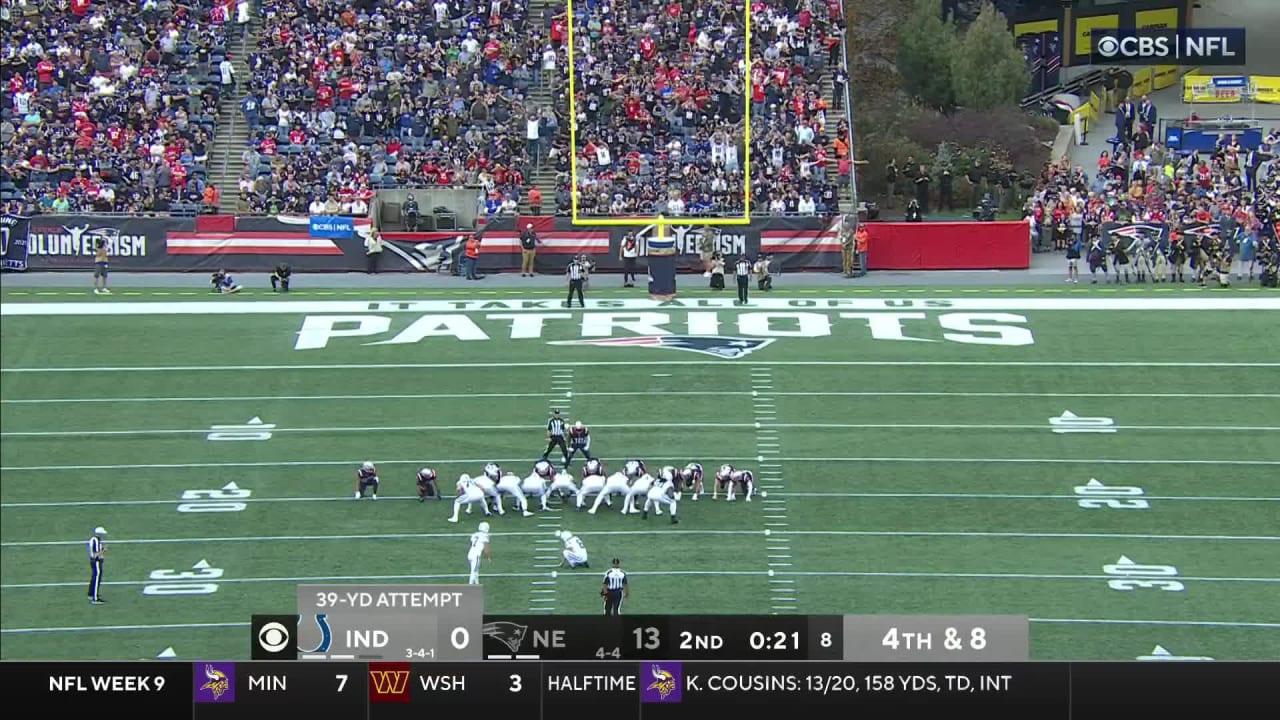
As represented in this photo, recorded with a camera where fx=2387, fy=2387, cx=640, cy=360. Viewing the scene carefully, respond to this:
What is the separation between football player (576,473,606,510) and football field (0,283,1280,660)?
0.38 metres


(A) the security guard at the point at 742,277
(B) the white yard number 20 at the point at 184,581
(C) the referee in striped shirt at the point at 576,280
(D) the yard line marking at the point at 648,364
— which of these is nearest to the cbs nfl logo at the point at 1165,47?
(A) the security guard at the point at 742,277

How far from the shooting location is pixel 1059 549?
27.0 m

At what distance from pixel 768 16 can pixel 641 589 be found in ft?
63.1

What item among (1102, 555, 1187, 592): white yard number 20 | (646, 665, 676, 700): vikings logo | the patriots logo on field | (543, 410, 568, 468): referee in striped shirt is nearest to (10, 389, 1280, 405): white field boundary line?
the patriots logo on field

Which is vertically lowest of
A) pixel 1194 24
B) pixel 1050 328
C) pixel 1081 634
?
pixel 1081 634

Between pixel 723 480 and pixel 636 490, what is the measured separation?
1144 millimetres

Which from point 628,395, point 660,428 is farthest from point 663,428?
point 628,395

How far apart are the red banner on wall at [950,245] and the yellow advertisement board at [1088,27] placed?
1085 centimetres

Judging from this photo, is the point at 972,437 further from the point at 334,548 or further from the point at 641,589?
the point at 334,548

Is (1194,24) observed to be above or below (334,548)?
above

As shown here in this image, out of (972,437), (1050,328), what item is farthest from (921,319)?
(972,437)

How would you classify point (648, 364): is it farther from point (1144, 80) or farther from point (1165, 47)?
point (1165, 47)

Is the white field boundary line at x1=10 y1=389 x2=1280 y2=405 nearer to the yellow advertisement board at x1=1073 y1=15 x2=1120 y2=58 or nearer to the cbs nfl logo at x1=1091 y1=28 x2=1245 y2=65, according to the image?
the cbs nfl logo at x1=1091 y1=28 x2=1245 y2=65

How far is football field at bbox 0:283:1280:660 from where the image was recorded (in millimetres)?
25531
